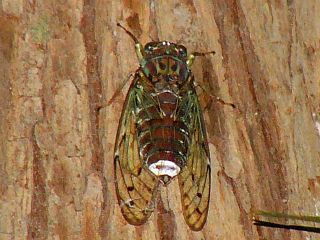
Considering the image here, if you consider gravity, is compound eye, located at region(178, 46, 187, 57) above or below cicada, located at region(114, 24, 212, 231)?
above

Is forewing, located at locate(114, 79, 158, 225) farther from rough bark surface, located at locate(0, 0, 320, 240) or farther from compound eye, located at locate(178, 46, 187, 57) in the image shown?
compound eye, located at locate(178, 46, 187, 57)

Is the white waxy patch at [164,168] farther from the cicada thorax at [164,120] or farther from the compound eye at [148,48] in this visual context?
the compound eye at [148,48]

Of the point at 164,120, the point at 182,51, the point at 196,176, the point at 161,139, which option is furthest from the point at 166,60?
the point at 196,176

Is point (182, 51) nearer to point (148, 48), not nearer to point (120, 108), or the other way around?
point (148, 48)

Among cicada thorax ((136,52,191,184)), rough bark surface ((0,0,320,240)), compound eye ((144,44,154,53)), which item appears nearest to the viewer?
rough bark surface ((0,0,320,240))

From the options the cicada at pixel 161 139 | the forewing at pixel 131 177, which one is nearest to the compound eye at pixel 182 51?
the cicada at pixel 161 139

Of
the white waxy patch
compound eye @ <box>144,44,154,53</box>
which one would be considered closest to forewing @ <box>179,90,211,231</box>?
the white waxy patch
